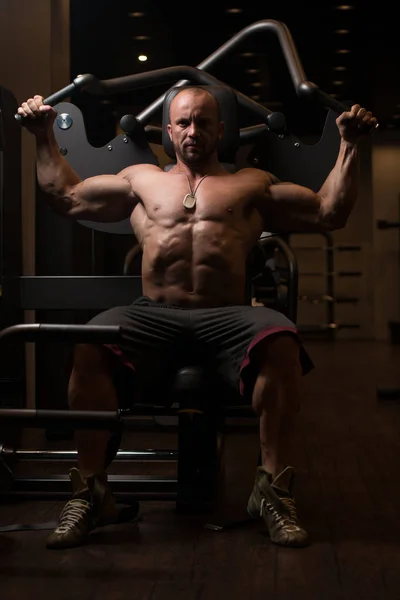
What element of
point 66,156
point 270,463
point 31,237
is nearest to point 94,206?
point 66,156

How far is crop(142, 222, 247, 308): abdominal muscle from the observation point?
2.22 metres

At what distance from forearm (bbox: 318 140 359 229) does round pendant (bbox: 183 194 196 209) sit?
385 mm

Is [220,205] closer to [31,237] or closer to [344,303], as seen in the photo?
[31,237]

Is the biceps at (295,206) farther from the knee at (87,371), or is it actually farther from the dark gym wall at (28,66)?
the dark gym wall at (28,66)

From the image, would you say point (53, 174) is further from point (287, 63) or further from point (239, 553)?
point (239, 553)

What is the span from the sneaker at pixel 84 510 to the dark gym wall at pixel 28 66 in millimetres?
1633

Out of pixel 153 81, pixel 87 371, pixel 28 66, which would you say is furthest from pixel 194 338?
pixel 28 66

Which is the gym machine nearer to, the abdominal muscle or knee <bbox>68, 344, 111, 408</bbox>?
knee <bbox>68, 344, 111, 408</bbox>

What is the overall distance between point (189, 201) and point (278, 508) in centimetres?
89

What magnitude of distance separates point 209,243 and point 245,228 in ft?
0.45

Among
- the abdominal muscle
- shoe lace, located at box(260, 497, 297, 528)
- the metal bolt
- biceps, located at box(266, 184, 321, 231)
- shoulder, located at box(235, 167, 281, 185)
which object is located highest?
the metal bolt

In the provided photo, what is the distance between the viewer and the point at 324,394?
4.77m

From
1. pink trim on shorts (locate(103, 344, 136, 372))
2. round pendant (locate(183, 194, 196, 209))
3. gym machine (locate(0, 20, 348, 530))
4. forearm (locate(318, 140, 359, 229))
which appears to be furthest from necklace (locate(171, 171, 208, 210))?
pink trim on shorts (locate(103, 344, 136, 372))

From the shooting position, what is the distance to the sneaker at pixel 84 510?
1.91 metres
